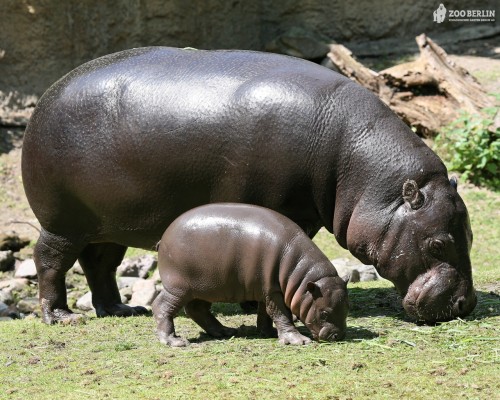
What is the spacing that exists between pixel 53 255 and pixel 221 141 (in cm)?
182

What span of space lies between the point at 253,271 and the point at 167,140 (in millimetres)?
1364

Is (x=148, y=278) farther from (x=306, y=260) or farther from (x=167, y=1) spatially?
(x=167, y=1)

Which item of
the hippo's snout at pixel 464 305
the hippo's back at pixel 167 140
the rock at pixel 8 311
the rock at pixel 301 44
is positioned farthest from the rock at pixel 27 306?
the rock at pixel 301 44

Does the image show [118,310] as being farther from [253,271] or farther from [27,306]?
[253,271]

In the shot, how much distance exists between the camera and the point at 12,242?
37.9ft

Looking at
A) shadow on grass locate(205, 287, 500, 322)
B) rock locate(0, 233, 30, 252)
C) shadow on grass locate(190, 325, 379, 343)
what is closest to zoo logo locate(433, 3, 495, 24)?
rock locate(0, 233, 30, 252)

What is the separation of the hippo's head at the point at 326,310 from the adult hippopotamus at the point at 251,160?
74 cm

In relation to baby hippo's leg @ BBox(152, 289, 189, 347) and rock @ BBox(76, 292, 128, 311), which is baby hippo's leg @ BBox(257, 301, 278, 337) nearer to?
baby hippo's leg @ BBox(152, 289, 189, 347)

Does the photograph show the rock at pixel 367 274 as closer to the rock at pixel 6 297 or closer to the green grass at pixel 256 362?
the green grass at pixel 256 362

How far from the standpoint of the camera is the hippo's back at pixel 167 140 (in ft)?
22.4

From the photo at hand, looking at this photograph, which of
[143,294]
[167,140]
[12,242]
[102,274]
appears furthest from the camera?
[12,242]

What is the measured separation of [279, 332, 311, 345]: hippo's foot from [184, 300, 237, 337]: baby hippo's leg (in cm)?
52

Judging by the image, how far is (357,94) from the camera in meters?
7.05

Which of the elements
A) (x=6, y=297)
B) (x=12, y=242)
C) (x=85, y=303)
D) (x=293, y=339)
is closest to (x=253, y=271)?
(x=293, y=339)
